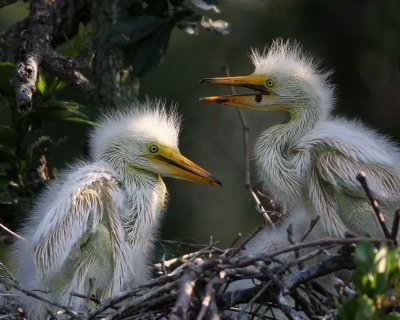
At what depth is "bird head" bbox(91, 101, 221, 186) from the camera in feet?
15.2

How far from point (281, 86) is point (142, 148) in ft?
2.28

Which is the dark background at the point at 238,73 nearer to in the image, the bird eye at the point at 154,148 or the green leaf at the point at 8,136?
the green leaf at the point at 8,136

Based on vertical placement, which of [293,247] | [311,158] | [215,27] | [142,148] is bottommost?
[293,247]

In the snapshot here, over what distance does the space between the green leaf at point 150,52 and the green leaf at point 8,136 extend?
0.73 m

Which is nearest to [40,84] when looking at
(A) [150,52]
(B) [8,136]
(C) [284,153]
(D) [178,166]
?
(B) [8,136]

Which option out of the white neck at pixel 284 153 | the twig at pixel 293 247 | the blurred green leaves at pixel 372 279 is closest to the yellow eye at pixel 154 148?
the white neck at pixel 284 153

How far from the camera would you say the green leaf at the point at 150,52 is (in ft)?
17.2

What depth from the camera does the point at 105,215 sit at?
14.0 feet

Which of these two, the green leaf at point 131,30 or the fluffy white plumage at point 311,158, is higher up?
the green leaf at point 131,30

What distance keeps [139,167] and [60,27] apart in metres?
1.15

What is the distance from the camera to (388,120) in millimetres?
7281

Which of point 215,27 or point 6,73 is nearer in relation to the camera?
point 6,73

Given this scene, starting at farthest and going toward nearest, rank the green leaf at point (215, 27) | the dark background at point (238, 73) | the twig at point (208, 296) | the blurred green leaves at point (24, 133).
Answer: the dark background at point (238, 73)
the green leaf at point (215, 27)
the blurred green leaves at point (24, 133)
the twig at point (208, 296)

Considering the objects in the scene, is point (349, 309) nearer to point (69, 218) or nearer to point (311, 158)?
point (311, 158)
